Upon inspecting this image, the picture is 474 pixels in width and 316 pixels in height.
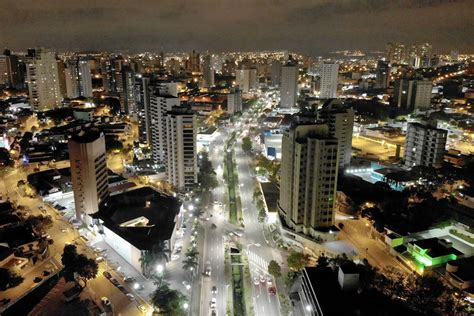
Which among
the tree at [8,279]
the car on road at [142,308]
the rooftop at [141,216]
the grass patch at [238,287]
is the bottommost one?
the grass patch at [238,287]

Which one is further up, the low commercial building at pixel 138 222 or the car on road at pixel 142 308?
the low commercial building at pixel 138 222

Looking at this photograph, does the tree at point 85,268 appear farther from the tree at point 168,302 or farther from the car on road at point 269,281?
the car on road at point 269,281

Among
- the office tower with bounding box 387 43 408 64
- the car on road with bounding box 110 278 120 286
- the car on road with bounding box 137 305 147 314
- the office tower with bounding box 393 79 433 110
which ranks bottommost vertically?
the car on road with bounding box 137 305 147 314

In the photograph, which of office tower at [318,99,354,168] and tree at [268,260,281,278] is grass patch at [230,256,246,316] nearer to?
tree at [268,260,281,278]

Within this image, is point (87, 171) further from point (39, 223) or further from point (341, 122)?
point (341, 122)

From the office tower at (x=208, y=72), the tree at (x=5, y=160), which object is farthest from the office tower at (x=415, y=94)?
the tree at (x=5, y=160)

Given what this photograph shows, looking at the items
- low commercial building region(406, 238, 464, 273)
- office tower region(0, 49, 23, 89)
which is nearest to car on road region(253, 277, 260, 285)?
low commercial building region(406, 238, 464, 273)
